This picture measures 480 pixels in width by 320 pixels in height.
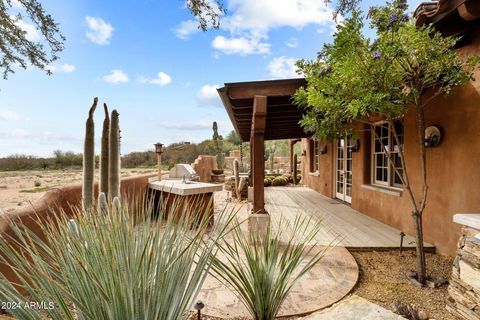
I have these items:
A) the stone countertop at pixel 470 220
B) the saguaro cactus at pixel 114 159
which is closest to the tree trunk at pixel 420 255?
the stone countertop at pixel 470 220

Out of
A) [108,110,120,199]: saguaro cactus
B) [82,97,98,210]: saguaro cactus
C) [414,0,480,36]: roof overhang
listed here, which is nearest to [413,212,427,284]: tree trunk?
[414,0,480,36]: roof overhang

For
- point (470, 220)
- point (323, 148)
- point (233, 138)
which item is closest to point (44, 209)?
point (470, 220)

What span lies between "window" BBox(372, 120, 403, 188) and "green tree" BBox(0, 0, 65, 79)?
613 cm

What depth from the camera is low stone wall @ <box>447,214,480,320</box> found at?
6.64 feet

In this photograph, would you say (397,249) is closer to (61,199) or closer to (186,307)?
(186,307)

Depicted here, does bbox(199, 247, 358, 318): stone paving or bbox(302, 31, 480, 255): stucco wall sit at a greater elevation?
bbox(302, 31, 480, 255): stucco wall

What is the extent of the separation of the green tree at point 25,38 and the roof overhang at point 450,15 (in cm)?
565

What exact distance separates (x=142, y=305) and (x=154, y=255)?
0.71ft

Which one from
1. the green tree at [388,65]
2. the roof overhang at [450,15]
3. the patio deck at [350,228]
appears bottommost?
the patio deck at [350,228]

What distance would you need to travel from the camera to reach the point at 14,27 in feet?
13.3

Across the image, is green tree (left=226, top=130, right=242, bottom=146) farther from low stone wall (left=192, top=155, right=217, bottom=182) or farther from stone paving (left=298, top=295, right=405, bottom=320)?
stone paving (left=298, top=295, right=405, bottom=320)

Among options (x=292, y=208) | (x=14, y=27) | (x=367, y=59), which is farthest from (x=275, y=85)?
(x=14, y=27)

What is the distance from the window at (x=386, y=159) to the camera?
184 inches

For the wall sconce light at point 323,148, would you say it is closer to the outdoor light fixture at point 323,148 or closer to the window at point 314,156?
the outdoor light fixture at point 323,148
